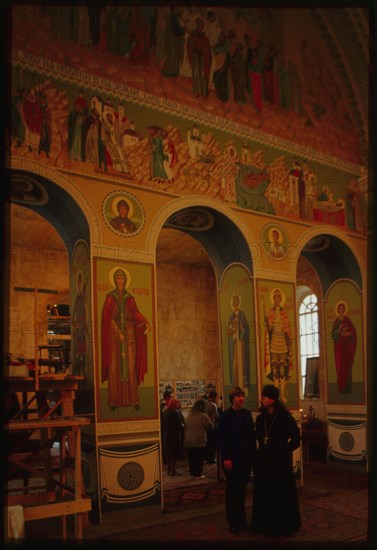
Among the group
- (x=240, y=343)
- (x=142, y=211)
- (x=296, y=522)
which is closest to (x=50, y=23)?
(x=142, y=211)

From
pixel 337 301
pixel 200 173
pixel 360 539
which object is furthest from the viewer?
pixel 337 301

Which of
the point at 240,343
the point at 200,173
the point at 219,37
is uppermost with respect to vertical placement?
the point at 219,37

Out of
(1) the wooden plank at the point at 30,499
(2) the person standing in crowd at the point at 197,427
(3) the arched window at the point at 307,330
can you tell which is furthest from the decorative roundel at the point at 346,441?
(1) the wooden plank at the point at 30,499

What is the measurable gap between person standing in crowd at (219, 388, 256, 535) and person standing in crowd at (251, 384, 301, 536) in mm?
127

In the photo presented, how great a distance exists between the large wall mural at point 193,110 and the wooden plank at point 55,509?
465 centimetres

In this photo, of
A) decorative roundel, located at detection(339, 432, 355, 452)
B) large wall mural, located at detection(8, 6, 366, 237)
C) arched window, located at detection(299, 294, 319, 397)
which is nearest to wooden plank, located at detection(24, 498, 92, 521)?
large wall mural, located at detection(8, 6, 366, 237)

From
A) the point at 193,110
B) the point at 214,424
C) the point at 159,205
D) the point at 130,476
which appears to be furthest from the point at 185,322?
the point at 130,476

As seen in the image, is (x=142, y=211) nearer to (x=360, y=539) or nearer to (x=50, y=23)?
(x=50, y=23)

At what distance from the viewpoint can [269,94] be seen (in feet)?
34.1

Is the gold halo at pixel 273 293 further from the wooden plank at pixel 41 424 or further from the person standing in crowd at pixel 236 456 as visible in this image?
the wooden plank at pixel 41 424

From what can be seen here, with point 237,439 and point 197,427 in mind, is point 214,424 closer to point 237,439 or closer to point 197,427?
point 197,427

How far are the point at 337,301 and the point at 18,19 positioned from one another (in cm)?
858

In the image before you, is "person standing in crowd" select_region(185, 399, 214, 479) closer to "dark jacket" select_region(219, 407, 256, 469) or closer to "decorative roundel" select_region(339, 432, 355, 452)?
"dark jacket" select_region(219, 407, 256, 469)

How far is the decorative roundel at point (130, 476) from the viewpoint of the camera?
310 inches
